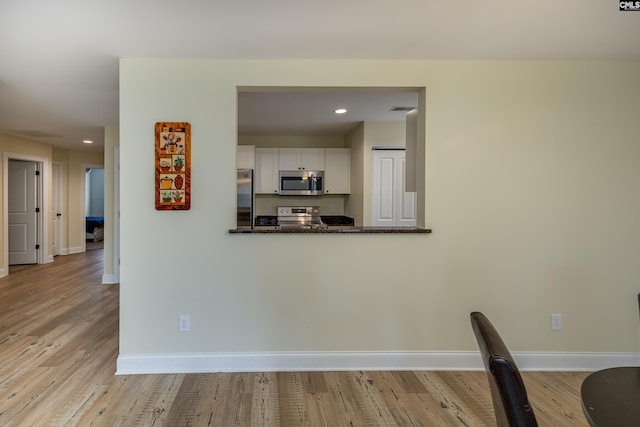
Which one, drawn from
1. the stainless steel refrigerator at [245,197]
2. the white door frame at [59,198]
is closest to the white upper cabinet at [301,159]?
the stainless steel refrigerator at [245,197]

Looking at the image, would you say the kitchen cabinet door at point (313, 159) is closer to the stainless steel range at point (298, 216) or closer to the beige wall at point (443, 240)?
the stainless steel range at point (298, 216)

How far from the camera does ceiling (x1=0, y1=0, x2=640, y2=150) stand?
6.11 ft

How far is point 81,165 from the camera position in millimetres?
7961

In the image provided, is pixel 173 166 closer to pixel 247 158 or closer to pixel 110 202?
pixel 247 158

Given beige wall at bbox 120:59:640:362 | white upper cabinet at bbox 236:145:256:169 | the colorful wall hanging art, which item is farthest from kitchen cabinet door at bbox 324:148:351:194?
the colorful wall hanging art

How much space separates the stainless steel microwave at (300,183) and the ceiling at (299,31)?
274cm

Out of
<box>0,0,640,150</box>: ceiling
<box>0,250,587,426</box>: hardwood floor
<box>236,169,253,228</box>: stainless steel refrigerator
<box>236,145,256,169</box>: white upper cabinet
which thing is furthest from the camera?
<box>236,145,256,169</box>: white upper cabinet

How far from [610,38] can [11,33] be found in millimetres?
3718

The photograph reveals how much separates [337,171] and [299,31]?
10.8 feet

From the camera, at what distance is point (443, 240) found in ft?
8.77

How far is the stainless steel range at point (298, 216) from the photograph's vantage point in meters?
5.62

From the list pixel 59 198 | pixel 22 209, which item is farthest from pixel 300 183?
pixel 59 198

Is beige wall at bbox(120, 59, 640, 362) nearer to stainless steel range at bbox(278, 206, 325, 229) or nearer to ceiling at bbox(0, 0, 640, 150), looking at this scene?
ceiling at bbox(0, 0, 640, 150)

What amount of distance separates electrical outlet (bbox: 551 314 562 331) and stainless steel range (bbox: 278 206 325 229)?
344 centimetres
